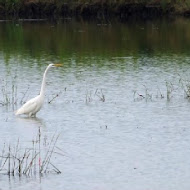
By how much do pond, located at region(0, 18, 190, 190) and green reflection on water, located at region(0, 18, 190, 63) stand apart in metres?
0.06

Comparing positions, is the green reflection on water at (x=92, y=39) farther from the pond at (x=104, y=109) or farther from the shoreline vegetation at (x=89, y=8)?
the shoreline vegetation at (x=89, y=8)

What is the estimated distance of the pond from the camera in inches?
409

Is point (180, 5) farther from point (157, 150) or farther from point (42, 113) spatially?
point (157, 150)

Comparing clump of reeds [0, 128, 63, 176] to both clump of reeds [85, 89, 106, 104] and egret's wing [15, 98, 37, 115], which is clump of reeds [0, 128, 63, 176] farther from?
clump of reeds [85, 89, 106, 104]

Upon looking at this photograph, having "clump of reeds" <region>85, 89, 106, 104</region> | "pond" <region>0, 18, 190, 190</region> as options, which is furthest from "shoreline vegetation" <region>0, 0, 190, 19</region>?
"clump of reeds" <region>85, 89, 106, 104</region>

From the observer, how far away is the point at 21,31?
34.9m

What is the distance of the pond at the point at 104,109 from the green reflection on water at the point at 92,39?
57 millimetres

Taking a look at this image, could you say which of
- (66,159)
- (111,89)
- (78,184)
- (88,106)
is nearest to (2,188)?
(78,184)

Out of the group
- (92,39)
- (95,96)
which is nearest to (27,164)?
(95,96)

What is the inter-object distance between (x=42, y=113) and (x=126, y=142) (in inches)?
129

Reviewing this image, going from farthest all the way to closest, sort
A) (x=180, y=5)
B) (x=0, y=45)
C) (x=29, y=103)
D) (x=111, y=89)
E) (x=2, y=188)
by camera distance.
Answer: (x=180, y=5) → (x=0, y=45) → (x=111, y=89) → (x=29, y=103) → (x=2, y=188)

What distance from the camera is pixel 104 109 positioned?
15.6m

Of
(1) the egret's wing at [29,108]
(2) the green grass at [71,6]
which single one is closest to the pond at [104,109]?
(1) the egret's wing at [29,108]

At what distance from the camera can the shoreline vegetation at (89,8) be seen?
140 ft
